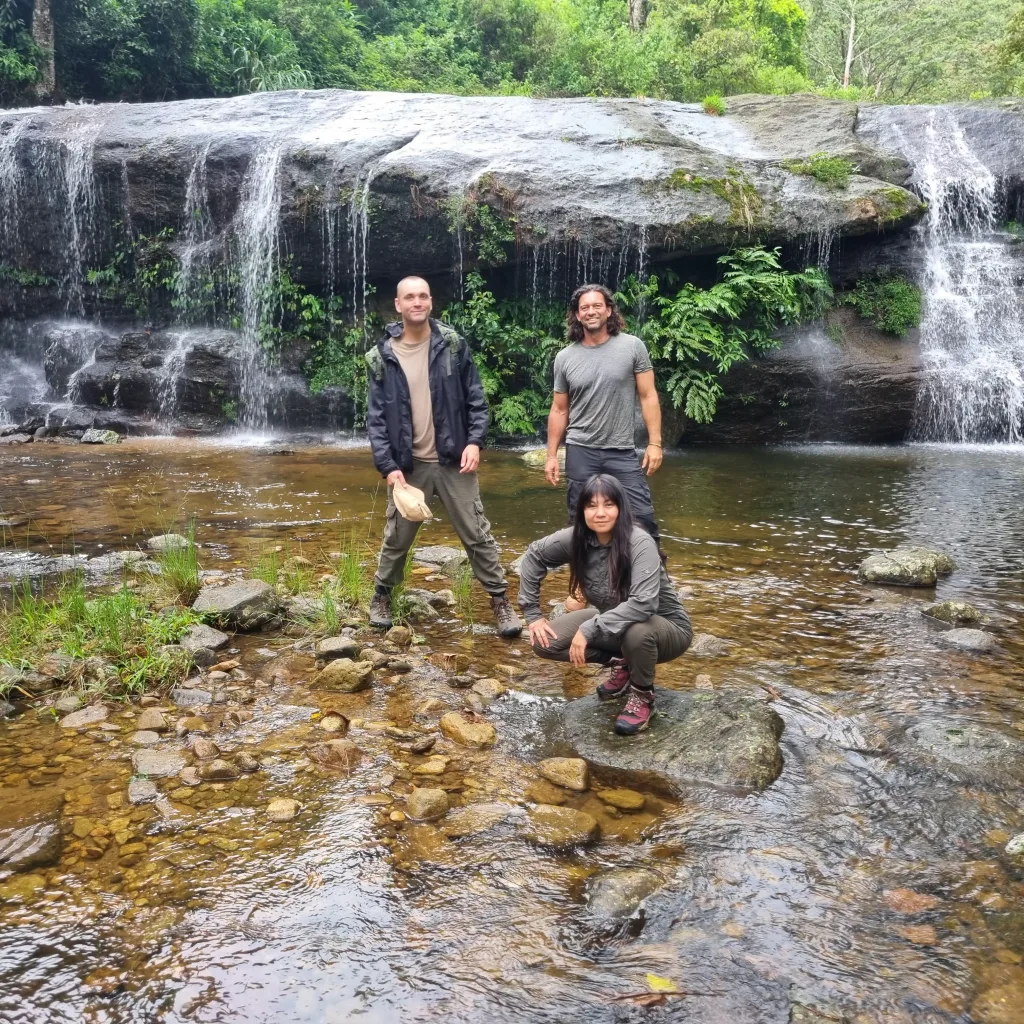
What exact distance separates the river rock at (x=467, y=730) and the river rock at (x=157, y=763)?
3.63ft

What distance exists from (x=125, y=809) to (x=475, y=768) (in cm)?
132

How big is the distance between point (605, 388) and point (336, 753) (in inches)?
94.5

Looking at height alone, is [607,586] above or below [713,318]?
below

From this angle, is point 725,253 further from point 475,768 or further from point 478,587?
point 475,768

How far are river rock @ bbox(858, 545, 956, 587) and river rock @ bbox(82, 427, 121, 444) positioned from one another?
11.3 m

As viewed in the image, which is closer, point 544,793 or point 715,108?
point 544,793

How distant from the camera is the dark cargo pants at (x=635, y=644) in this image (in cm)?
369

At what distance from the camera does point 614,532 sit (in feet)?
12.2

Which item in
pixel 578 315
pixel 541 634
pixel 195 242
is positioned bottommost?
pixel 541 634

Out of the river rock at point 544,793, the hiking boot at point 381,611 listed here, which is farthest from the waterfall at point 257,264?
the river rock at point 544,793

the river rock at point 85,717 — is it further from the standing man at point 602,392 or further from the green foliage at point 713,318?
the green foliage at point 713,318

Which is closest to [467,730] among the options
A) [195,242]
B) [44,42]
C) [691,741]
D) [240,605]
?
[691,741]

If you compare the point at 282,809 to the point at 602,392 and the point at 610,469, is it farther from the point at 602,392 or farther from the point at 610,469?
the point at 602,392

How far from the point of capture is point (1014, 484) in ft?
32.6
